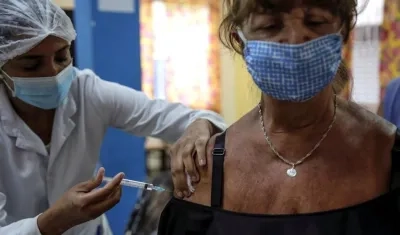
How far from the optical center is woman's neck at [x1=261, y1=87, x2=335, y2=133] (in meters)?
1.02

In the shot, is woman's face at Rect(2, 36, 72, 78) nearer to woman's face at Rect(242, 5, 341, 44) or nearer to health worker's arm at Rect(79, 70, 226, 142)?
health worker's arm at Rect(79, 70, 226, 142)

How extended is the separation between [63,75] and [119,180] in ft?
1.37

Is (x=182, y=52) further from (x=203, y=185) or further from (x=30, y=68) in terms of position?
(x=203, y=185)

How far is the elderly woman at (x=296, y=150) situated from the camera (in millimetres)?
948

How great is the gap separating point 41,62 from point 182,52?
139 inches

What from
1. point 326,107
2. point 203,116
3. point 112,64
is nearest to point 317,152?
point 326,107

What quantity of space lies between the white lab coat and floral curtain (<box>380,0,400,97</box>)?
215 centimetres

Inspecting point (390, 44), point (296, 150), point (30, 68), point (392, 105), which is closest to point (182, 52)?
point (390, 44)

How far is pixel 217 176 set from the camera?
1054 millimetres

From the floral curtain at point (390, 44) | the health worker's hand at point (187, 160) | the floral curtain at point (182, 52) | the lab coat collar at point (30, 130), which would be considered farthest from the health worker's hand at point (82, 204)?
the floral curtain at point (182, 52)

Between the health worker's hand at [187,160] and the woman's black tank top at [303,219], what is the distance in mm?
33

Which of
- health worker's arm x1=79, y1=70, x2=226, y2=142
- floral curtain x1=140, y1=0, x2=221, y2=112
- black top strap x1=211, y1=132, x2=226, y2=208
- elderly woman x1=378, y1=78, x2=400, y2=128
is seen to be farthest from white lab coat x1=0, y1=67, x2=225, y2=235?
floral curtain x1=140, y1=0, x2=221, y2=112

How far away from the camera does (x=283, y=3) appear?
3.13 feet

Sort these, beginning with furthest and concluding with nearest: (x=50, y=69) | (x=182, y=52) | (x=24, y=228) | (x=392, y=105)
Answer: (x=182, y=52), (x=392, y=105), (x=50, y=69), (x=24, y=228)
